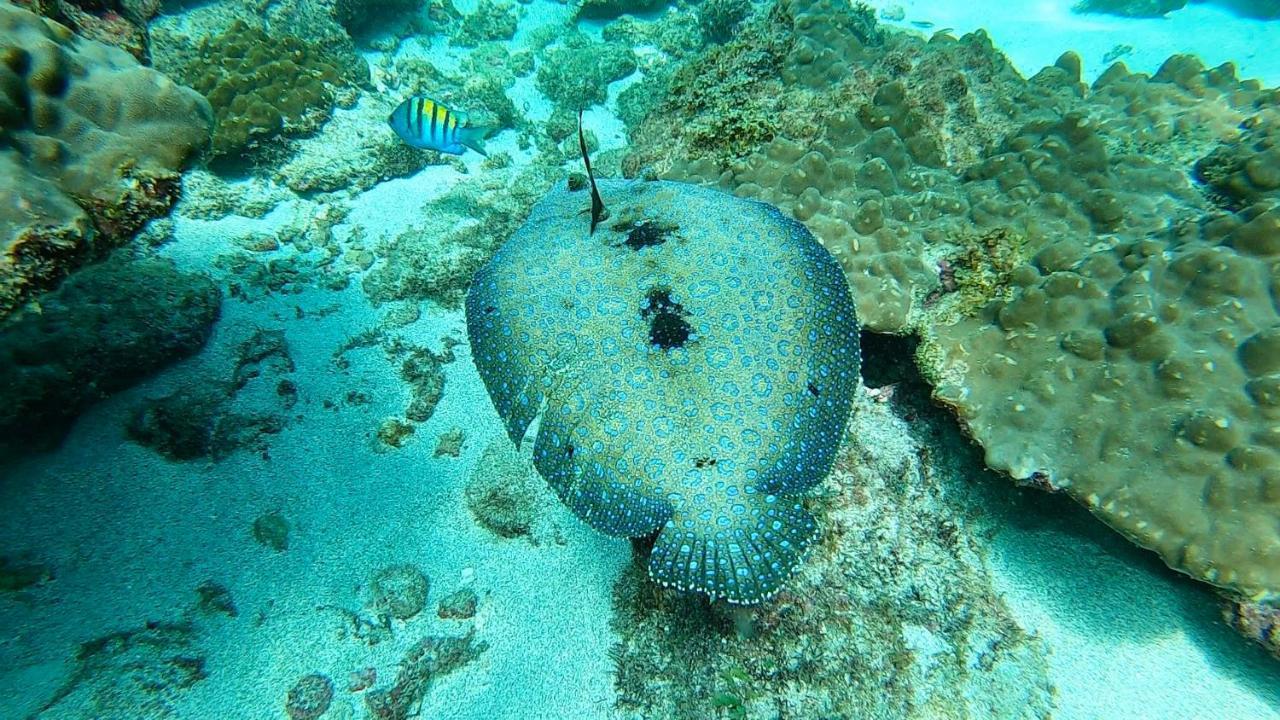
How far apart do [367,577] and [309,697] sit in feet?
3.12

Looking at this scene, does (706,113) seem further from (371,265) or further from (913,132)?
(371,265)

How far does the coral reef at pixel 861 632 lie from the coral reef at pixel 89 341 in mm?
5492

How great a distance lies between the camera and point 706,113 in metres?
6.02

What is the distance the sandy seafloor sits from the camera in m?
3.99

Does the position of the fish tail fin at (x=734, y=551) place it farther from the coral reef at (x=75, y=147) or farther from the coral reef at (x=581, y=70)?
the coral reef at (x=581, y=70)

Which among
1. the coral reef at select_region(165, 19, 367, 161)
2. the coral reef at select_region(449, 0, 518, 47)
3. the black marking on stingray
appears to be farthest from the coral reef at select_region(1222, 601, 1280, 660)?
the coral reef at select_region(449, 0, 518, 47)

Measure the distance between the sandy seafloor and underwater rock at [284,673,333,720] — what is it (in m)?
0.08

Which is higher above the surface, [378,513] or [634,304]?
[634,304]

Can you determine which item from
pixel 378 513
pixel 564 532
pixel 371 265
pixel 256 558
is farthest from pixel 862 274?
pixel 371 265

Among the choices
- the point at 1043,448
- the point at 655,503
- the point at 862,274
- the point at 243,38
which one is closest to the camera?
the point at 655,503

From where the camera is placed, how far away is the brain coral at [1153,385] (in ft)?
11.1

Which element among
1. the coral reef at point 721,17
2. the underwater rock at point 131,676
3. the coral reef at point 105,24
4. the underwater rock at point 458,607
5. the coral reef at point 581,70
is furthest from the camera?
the coral reef at point 721,17

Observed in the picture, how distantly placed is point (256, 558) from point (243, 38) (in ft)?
31.0

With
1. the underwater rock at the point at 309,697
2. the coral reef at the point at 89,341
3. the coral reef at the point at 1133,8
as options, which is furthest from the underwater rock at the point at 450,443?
the coral reef at the point at 1133,8
